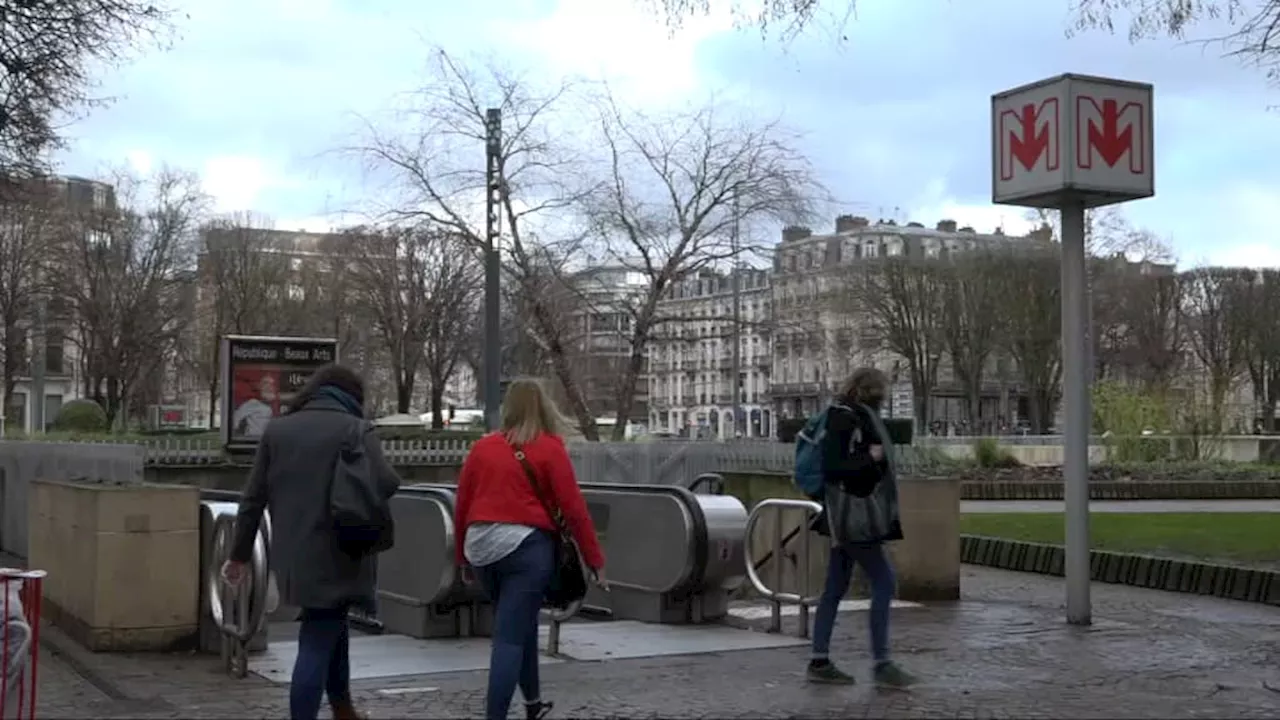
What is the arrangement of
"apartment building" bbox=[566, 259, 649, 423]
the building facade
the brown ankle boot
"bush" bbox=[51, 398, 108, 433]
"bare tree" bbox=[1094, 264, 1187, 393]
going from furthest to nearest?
"bare tree" bbox=[1094, 264, 1187, 393], the building facade, "bush" bbox=[51, 398, 108, 433], "apartment building" bbox=[566, 259, 649, 423], the brown ankle boot

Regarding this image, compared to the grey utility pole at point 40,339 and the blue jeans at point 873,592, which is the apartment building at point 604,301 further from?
the grey utility pole at point 40,339

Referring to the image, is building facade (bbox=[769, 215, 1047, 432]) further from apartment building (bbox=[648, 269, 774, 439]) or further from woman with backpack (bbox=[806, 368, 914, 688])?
woman with backpack (bbox=[806, 368, 914, 688])

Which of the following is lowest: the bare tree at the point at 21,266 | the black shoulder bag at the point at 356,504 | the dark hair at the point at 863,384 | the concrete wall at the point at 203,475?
the concrete wall at the point at 203,475

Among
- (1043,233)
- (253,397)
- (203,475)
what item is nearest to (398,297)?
(253,397)

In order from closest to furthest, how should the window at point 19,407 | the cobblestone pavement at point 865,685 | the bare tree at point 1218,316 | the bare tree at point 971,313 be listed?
the cobblestone pavement at point 865,685
the bare tree at point 971,313
the bare tree at point 1218,316
the window at point 19,407

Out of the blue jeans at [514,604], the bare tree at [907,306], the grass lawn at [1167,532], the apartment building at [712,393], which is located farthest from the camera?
the apartment building at [712,393]

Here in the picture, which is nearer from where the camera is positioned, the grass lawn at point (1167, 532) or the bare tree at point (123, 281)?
the grass lawn at point (1167, 532)

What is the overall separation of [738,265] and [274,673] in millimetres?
22129

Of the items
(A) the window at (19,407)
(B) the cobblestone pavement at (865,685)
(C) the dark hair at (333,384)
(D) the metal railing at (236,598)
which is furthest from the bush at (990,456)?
(A) the window at (19,407)

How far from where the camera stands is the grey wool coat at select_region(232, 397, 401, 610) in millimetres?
6383

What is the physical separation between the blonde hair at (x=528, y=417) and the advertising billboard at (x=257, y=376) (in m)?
18.4

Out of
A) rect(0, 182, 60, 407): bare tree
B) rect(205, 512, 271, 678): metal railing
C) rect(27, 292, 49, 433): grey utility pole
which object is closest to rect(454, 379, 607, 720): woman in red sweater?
rect(205, 512, 271, 678): metal railing

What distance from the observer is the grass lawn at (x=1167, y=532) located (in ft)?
51.9

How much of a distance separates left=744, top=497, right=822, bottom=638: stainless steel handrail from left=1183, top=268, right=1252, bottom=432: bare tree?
2493 inches
